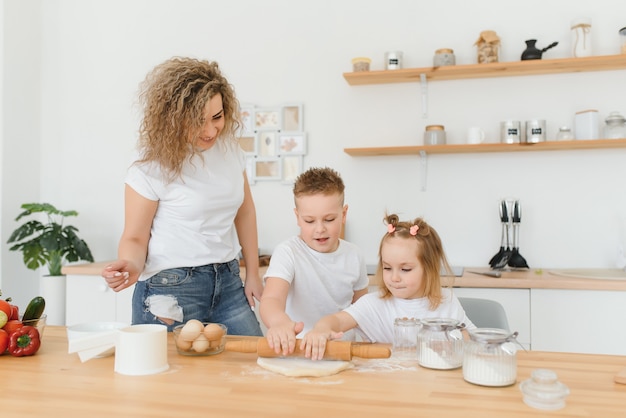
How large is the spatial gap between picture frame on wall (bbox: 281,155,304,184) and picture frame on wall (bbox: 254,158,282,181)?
0.03m

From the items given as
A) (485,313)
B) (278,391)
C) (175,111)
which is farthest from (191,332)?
(485,313)

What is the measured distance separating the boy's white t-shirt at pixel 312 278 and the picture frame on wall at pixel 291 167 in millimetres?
1529

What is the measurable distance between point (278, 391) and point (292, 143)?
233 cm

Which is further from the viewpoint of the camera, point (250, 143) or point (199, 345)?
point (250, 143)

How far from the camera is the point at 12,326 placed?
1.30 metres

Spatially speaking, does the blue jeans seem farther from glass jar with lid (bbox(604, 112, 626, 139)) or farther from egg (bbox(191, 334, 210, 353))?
glass jar with lid (bbox(604, 112, 626, 139))

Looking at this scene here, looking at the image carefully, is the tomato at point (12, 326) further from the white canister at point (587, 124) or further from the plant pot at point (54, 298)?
the white canister at point (587, 124)

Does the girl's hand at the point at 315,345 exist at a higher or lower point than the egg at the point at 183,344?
higher

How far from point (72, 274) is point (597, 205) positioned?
2.67 meters

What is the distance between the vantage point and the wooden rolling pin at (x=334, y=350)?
3.75 feet

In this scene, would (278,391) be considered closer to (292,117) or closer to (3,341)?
(3,341)

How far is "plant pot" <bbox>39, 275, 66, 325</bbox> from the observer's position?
3145 mm

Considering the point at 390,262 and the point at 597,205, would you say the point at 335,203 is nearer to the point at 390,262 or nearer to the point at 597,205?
the point at 390,262

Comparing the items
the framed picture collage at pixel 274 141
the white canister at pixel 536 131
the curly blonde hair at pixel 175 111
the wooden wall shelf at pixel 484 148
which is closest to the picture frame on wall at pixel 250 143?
the framed picture collage at pixel 274 141
